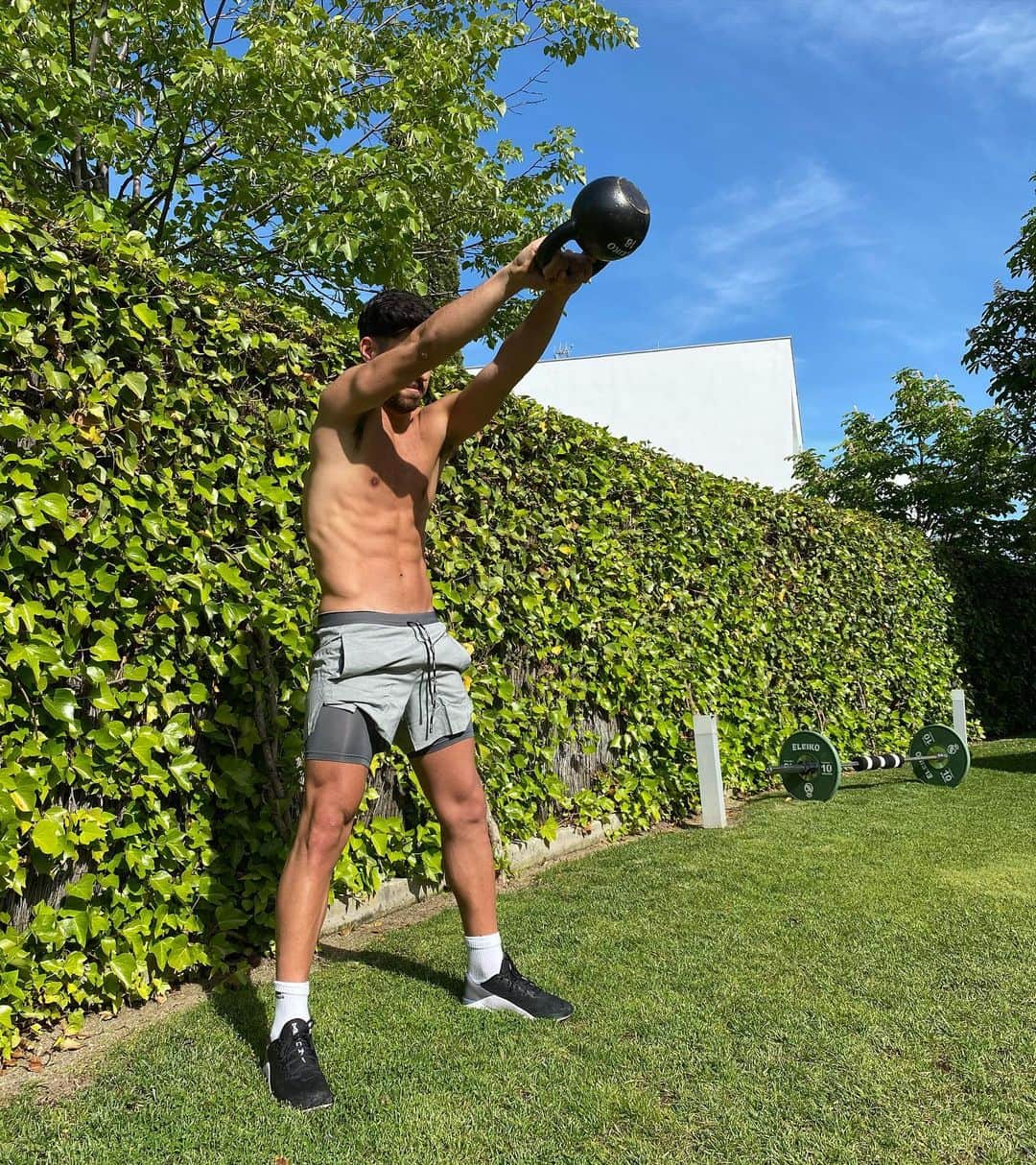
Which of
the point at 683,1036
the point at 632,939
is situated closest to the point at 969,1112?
the point at 683,1036

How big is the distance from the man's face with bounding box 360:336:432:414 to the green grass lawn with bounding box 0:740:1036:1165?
1.67 meters

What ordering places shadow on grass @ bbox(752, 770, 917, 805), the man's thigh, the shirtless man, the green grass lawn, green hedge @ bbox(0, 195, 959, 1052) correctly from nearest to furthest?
the green grass lawn
the shirtless man
green hedge @ bbox(0, 195, 959, 1052)
the man's thigh
shadow on grass @ bbox(752, 770, 917, 805)

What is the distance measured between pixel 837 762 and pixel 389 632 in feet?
12.4

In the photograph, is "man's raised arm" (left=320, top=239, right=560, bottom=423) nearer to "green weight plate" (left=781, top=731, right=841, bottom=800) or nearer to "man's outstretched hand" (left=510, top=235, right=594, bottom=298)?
"man's outstretched hand" (left=510, top=235, right=594, bottom=298)

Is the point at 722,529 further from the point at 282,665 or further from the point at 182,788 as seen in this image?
the point at 182,788

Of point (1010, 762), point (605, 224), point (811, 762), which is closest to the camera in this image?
point (605, 224)

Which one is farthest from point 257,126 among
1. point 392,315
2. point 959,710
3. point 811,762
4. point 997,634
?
point 997,634

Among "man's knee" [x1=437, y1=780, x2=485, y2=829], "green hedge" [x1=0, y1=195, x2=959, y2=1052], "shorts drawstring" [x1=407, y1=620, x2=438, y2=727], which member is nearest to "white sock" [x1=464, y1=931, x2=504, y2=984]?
"man's knee" [x1=437, y1=780, x2=485, y2=829]

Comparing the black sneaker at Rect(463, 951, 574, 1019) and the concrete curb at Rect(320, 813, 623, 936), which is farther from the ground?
the concrete curb at Rect(320, 813, 623, 936)

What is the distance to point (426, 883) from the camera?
355 cm

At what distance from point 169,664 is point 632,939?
1738 mm

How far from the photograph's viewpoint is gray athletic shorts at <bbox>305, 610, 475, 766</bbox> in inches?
86.0

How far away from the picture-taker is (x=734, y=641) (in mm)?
5859

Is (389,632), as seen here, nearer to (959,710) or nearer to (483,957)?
(483,957)
